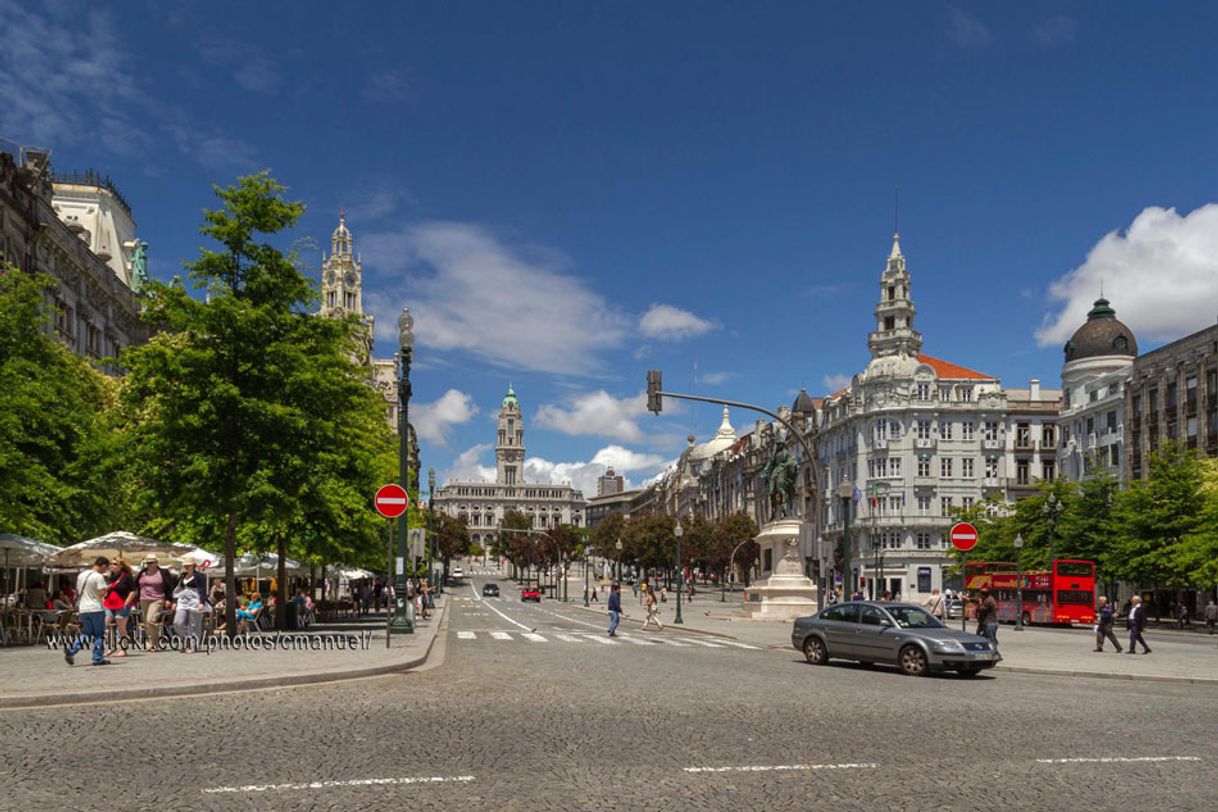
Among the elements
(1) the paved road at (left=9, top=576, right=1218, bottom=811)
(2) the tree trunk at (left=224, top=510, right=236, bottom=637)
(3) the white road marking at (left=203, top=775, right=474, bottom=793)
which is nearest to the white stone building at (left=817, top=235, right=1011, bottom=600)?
(2) the tree trunk at (left=224, top=510, right=236, bottom=637)

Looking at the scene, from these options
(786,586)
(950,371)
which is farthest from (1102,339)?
(786,586)

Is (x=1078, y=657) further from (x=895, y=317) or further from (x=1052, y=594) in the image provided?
(x=895, y=317)

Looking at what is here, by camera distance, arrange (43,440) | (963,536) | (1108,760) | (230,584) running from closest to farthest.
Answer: (1108,760) → (230,584) → (43,440) → (963,536)

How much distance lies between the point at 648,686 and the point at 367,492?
846 inches

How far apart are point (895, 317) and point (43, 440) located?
318ft

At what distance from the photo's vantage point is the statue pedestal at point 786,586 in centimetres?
4956

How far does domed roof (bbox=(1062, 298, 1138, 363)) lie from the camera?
91500 mm

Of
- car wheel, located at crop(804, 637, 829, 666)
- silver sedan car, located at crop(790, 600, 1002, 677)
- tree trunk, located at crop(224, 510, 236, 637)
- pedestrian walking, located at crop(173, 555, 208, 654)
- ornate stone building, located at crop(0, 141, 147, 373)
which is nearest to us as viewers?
silver sedan car, located at crop(790, 600, 1002, 677)

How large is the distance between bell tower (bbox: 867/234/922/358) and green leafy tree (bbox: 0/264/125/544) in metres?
89.4

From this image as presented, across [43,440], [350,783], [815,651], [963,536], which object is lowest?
[815,651]

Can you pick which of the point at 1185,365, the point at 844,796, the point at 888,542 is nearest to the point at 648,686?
the point at 844,796

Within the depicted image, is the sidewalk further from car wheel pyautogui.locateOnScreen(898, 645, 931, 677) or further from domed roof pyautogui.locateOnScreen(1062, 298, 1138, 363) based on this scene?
domed roof pyautogui.locateOnScreen(1062, 298, 1138, 363)

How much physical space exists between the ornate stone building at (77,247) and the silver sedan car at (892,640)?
17.5m

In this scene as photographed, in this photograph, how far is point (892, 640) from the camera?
22109mm
